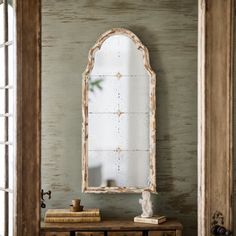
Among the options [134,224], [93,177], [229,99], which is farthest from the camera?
[93,177]

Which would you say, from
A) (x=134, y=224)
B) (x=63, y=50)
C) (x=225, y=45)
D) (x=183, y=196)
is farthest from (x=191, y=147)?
(x=225, y=45)

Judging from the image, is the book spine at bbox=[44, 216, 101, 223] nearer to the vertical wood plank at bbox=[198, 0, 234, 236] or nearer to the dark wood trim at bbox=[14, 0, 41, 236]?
the dark wood trim at bbox=[14, 0, 41, 236]

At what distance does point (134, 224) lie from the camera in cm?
403

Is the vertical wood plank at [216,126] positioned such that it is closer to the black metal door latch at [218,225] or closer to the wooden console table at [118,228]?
the black metal door latch at [218,225]

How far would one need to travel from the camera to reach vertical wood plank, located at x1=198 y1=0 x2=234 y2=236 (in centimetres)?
288

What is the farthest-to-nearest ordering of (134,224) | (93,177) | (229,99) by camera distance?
(93,177) < (134,224) < (229,99)

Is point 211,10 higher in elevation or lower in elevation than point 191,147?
higher

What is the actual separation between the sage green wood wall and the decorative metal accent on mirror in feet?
0.29

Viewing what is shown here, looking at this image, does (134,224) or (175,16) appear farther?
(175,16)

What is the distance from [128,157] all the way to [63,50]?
107cm

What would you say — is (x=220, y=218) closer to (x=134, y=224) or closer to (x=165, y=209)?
(x=134, y=224)

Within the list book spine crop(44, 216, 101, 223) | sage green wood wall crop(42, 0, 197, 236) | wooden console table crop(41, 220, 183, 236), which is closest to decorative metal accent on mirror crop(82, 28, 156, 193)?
sage green wood wall crop(42, 0, 197, 236)

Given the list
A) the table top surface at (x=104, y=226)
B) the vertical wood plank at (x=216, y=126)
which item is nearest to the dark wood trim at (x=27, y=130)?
the vertical wood plank at (x=216, y=126)

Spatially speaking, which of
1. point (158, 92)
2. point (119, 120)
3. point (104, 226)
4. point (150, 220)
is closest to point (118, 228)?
Answer: point (104, 226)
